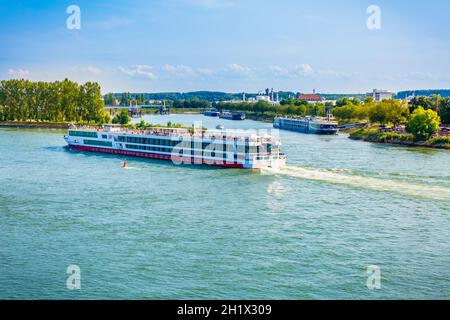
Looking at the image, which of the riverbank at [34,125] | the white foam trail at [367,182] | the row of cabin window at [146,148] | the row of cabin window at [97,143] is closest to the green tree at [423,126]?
the white foam trail at [367,182]

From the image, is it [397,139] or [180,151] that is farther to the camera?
[397,139]

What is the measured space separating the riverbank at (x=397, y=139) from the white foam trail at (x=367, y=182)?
21.4m

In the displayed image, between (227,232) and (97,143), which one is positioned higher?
(97,143)

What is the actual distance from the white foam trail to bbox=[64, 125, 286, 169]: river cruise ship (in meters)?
1.36

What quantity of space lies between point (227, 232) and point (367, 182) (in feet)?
37.3

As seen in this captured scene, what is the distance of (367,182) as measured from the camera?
27781mm

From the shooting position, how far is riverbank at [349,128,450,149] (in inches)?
1906

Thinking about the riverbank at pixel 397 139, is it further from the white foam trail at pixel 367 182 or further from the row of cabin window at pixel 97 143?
the row of cabin window at pixel 97 143

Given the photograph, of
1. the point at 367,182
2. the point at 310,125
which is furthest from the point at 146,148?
the point at 310,125

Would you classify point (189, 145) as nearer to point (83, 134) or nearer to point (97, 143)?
point (97, 143)

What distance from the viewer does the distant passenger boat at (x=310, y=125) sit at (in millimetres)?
67312

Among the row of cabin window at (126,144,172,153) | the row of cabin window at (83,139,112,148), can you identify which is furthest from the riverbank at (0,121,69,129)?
the row of cabin window at (126,144,172,153)

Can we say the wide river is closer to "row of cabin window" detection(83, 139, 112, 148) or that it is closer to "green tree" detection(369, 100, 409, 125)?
"row of cabin window" detection(83, 139, 112, 148)
